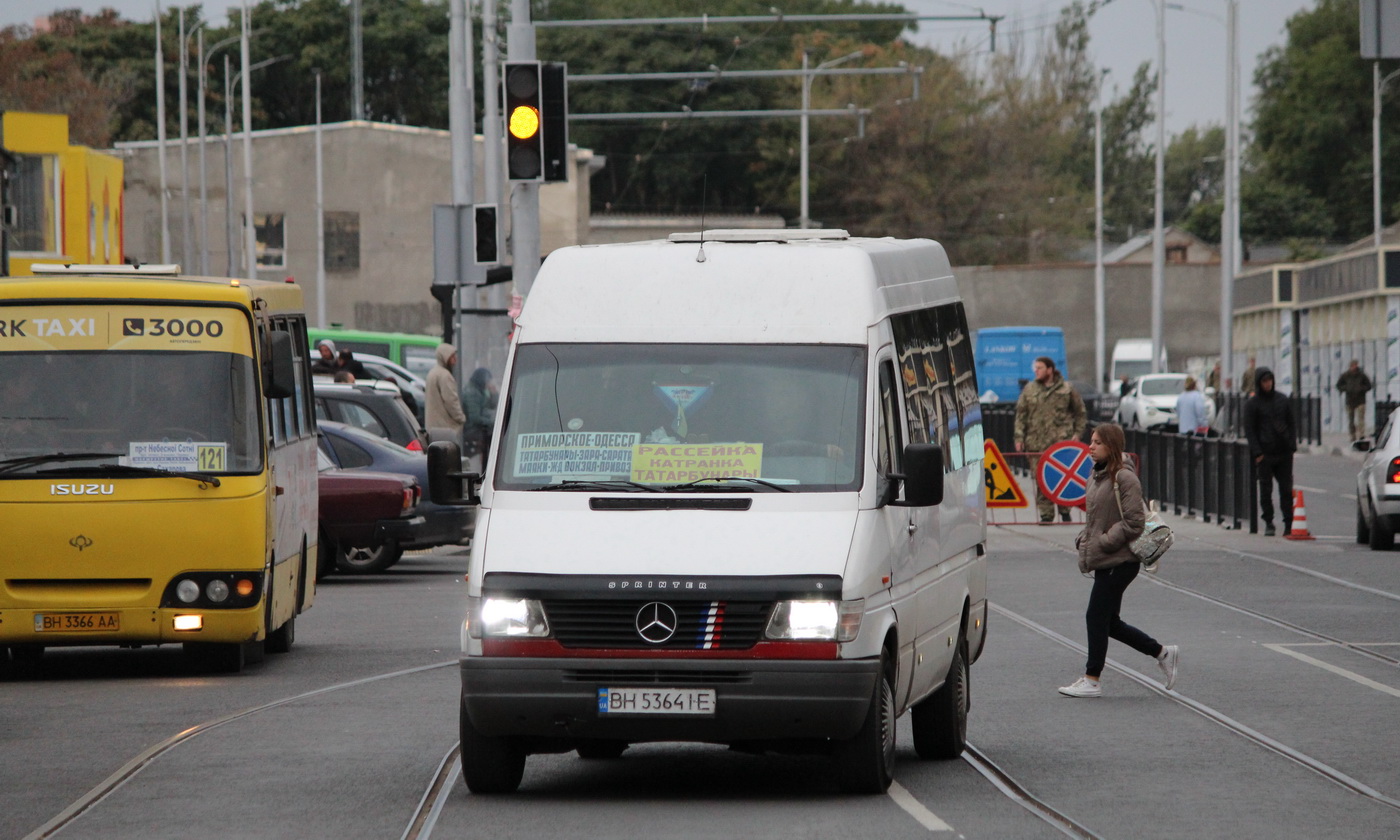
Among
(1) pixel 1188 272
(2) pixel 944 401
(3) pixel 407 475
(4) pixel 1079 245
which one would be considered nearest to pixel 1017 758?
(2) pixel 944 401

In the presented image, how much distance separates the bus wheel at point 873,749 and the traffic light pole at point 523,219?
14809 millimetres

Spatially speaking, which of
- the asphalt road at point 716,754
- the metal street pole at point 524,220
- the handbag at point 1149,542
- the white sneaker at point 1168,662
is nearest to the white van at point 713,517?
the asphalt road at point 716,754

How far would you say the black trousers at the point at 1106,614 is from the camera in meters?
12.3

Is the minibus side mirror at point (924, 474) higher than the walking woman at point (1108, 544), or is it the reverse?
the minibus side mirror at point (924, 474)

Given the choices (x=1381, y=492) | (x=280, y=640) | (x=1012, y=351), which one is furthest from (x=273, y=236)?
(x=280, y=640)

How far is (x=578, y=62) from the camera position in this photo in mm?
83188

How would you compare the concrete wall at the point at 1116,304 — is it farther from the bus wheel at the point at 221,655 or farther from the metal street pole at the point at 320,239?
the bus wheel at the point at 221,655

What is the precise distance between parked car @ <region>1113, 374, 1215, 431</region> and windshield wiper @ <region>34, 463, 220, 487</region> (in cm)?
3971

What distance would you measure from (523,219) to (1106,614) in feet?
39.6

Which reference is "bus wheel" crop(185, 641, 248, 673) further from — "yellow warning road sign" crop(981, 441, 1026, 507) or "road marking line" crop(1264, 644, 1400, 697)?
"yellow warning road sign" crop(981, 441, 1026, 507)

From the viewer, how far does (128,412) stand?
13.3 metres

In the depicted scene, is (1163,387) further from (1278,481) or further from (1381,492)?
(1381,492)

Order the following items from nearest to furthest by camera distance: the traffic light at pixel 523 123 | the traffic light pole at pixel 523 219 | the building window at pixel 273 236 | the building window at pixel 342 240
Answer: the traffic light at pixel 523 123, the traffic light pole at pixel 523 219, the building window at pixel 342 240, the building window at pixel 273 236

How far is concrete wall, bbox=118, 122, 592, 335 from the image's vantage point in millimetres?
68438
